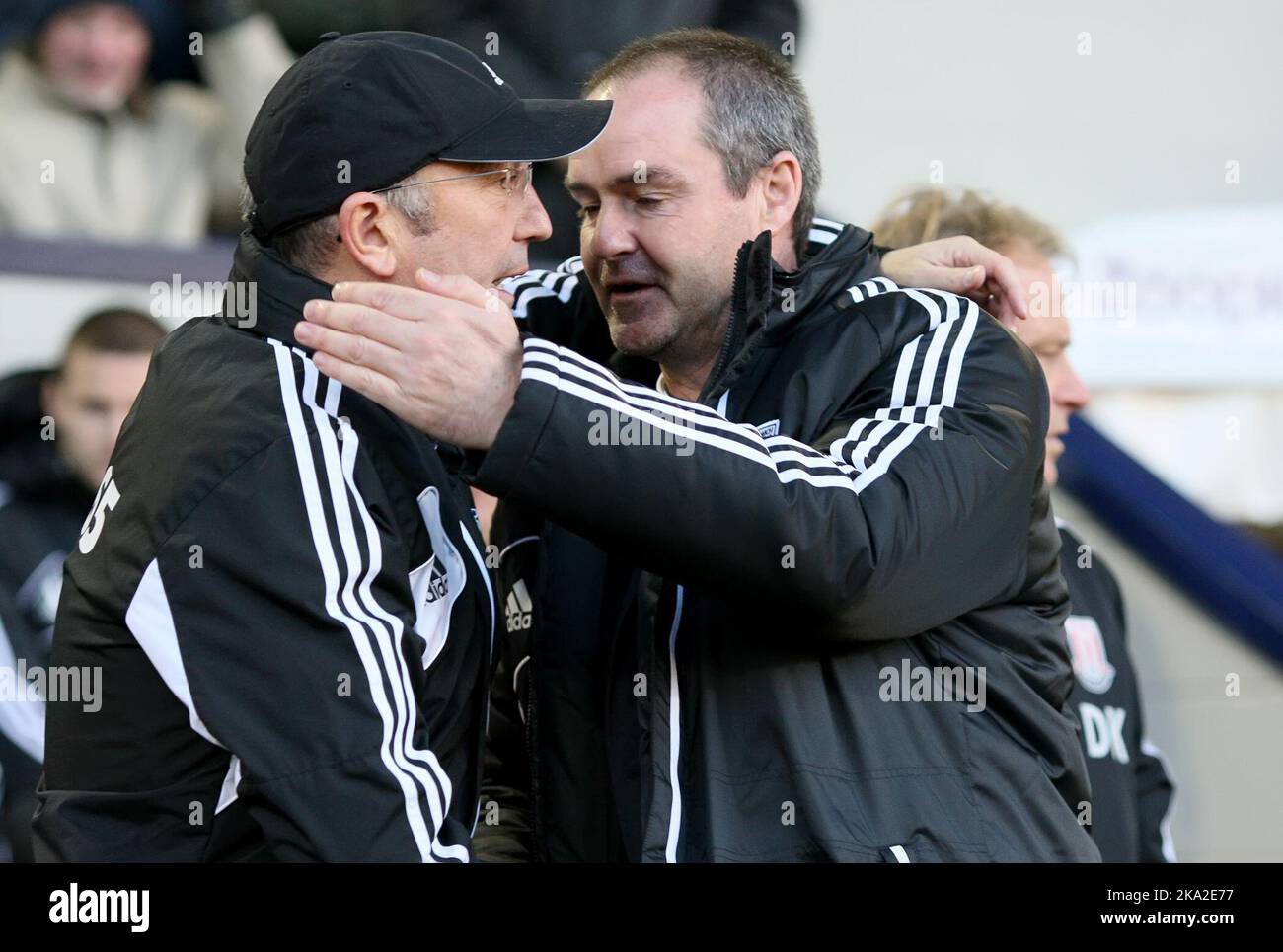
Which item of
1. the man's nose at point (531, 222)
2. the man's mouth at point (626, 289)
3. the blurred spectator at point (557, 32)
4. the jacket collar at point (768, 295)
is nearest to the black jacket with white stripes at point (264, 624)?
the man's nose at point (531, 222)

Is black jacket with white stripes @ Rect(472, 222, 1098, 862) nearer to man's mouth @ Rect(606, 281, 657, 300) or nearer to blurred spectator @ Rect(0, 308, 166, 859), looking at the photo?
man's mouth @ Rect(606, 281, 657, 300)

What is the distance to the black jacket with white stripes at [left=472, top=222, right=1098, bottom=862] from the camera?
1728 millimetres

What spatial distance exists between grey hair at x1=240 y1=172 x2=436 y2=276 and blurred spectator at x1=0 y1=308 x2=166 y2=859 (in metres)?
1.83

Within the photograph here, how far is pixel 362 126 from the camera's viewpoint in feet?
5.93

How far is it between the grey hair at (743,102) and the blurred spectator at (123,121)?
1.94 m

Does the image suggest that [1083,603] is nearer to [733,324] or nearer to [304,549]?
[733,324]

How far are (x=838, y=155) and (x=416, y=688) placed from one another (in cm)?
391

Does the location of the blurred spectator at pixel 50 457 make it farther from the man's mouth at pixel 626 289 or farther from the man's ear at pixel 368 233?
the man's ear at pixel 368 233

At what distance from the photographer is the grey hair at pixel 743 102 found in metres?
2.29

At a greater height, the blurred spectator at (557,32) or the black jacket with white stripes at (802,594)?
the blurred spectator at (557,32)

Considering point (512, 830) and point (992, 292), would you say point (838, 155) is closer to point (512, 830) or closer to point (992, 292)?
point (992, 292)

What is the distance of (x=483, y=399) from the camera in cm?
171

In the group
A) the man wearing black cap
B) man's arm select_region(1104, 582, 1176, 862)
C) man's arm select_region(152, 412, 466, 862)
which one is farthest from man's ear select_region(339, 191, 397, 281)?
man's arm select_region(1104, 582, 1176, 862)
